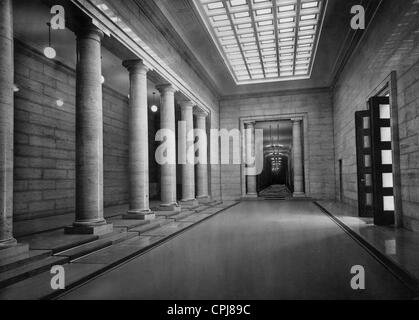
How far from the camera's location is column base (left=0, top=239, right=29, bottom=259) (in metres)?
5.31

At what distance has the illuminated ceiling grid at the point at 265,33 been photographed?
11648 mm

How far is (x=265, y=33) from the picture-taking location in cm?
1384

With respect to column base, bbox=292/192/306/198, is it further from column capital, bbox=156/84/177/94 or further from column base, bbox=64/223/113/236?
column base, bbox=64/223/113/236

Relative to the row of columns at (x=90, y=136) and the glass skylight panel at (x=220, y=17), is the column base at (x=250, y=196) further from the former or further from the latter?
the glass skylight panel at (x=220, y=17)

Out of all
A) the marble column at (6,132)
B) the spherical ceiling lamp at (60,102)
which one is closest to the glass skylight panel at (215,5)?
the spherical ceiling lamp at (60,102)

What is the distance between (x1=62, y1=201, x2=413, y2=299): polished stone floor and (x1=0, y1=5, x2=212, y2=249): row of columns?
2.01m

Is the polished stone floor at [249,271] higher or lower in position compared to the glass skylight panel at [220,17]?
lower

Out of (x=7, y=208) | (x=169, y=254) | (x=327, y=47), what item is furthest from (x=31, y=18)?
(x=327, y=47)

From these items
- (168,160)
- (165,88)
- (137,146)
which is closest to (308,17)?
(165,88)

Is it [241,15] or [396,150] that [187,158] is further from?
[396,150]

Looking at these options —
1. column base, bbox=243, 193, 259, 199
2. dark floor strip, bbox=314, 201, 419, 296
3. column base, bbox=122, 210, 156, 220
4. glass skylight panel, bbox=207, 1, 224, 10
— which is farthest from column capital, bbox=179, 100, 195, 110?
dark floor strip, bbox=314, 201, 419, 296

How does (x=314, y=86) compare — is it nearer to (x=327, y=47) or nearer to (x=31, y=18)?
(x=327, y=47)

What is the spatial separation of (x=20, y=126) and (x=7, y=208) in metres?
6.97

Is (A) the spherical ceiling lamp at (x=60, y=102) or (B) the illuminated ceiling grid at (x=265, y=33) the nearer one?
(B) the illuminated ceiling grid at (x=265, y=33)
